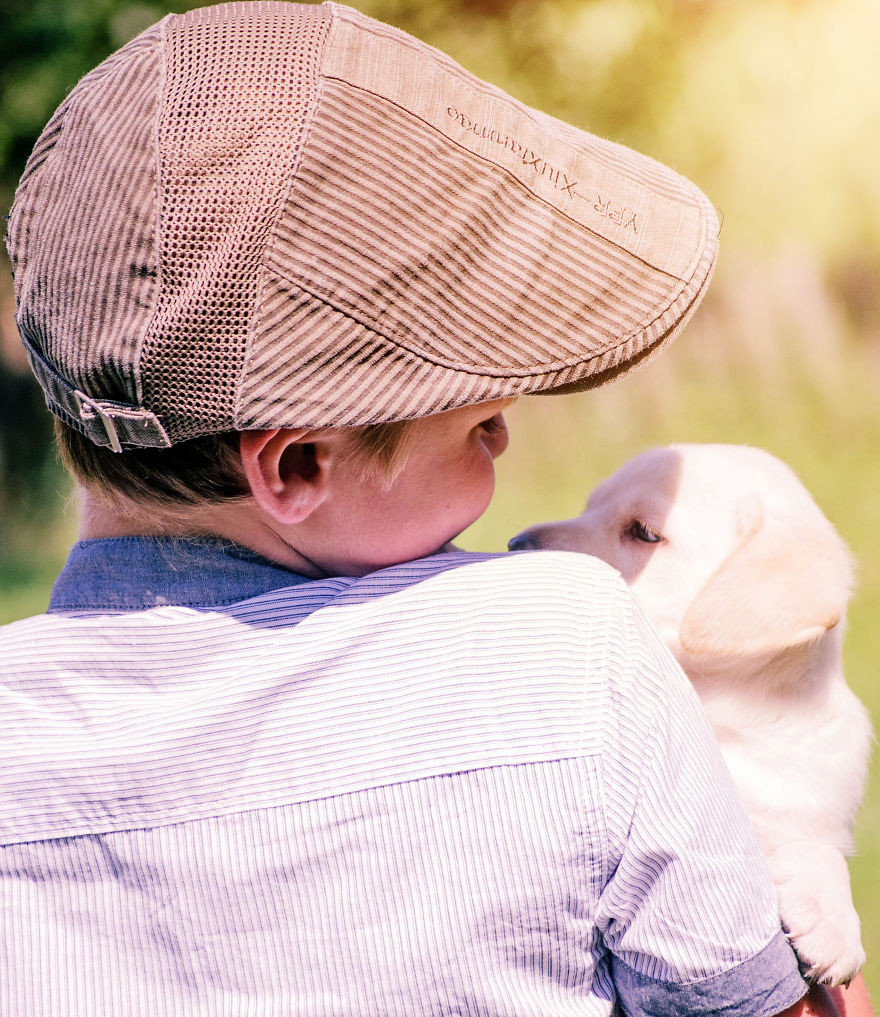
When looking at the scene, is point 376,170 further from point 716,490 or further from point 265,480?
point 716,490

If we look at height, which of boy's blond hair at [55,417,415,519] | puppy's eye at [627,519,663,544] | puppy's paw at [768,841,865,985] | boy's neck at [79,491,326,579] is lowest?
puppy's paw at [768,841,865,985]

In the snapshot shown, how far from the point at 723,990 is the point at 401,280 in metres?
0.72

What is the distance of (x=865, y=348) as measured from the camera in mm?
4629

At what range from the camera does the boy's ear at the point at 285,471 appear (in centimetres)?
98

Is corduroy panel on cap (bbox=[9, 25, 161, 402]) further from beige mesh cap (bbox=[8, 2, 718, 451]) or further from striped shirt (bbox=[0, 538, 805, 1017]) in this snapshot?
striped shirt (bbox=[0, 538, 805, 1017])

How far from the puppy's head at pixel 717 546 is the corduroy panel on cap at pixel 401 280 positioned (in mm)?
858

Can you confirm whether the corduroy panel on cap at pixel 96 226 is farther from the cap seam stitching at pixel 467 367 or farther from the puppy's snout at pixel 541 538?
the puppy's snout at pixel 541 538

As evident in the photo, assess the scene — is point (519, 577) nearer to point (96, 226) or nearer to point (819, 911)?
point (96, 226)

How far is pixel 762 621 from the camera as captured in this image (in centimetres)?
164

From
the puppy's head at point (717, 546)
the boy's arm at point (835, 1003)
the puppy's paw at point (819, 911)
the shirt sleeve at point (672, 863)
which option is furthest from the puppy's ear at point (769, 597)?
the shirt sleeve at point (672, 863)

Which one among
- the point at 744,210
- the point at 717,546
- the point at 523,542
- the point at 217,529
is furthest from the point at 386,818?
the point at 744,210

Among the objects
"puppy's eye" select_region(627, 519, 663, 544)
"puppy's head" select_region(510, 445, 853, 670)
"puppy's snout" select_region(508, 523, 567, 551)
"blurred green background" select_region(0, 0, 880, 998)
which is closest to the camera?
"puppy's head" select_region(510, 445, 853, 670)

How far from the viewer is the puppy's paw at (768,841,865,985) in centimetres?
110

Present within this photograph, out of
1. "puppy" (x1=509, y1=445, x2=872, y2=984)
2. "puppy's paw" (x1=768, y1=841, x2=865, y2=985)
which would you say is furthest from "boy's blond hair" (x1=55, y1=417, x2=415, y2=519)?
"puppy" (x1=509, y1=445, x2=872, y2=984)
